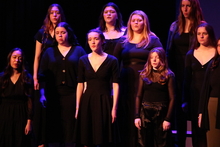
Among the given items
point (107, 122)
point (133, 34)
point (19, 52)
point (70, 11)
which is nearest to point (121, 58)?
point (133, 34)

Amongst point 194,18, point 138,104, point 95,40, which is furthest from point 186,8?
point 138,104

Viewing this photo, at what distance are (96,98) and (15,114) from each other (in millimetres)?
1160

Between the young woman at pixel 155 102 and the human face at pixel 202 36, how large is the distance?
0.47 metres

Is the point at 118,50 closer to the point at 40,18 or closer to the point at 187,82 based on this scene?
the point at 187,82

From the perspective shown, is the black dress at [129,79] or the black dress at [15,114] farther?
the black dress at [15,114]

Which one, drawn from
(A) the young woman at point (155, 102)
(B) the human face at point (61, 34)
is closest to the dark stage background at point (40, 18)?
(B) the human face at point (61, 34)

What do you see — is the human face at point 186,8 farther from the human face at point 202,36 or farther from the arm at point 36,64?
the arm at point 36,64

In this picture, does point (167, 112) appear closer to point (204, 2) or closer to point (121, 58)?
point (121, 58)

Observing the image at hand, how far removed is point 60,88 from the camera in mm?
4426

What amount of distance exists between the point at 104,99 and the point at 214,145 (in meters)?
1.24

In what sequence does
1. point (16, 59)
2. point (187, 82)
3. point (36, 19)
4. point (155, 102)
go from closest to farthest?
point (155, 102) → point (187, 82) → point (16, 59) → point (36, 19)

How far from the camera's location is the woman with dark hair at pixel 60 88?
4.38m

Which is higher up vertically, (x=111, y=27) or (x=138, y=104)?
(x=111, y=27)

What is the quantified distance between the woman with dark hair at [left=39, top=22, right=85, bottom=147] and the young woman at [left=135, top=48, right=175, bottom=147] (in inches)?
32.3
